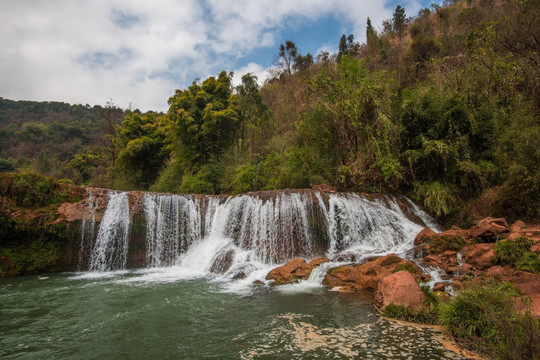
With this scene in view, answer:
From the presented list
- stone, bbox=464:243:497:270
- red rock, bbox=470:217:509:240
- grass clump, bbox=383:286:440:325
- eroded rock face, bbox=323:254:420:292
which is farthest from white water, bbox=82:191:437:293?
grass clump, bbox=383:286:440:325

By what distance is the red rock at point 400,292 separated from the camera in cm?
533

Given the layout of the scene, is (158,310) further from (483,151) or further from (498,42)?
(498,42)

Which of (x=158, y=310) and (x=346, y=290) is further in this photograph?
(x=346, y=290)

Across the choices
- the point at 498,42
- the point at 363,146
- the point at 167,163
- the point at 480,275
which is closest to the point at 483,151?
the point at 363,146

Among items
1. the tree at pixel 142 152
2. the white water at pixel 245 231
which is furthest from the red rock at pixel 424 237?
the tree at pixel 142 152

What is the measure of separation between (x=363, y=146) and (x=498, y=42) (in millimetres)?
8743

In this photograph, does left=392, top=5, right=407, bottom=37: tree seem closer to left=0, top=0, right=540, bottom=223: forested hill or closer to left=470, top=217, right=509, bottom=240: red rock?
left=0, top=0, right=540, bottom=223: forested hill

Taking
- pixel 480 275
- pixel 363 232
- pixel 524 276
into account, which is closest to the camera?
pixel 524 276

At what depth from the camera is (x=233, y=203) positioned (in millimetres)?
12523

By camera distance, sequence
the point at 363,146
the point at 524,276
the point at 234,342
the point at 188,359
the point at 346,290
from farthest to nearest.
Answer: the point at 363,146 → the point at 346,290 → the point at 524,276 → the point at 234,342 → the point at 188,359

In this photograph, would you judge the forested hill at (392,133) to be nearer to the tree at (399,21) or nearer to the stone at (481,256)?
the stone at (481,256)

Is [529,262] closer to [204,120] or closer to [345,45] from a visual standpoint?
[204,120]

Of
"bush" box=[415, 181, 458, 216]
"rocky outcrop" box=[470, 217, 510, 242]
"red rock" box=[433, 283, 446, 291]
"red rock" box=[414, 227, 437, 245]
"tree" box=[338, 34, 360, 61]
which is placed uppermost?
"tree" box=[338, 34, 360, 61]

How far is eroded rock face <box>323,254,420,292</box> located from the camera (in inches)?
283
